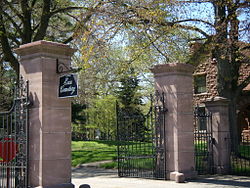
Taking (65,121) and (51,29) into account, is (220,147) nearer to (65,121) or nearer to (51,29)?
(65,121)

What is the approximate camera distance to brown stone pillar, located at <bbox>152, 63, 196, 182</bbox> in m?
12.3

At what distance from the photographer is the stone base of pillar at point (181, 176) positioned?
11.8 meters

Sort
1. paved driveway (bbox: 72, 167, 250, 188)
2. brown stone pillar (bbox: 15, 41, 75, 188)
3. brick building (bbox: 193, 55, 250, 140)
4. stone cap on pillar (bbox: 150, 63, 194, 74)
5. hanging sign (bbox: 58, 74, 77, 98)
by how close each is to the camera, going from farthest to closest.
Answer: brick building (bbox: 193, 55, 250, 140) < stone cap on pillar (bbox: 150, 63, 194, 74) < paved driveway (bbox: 72, 167, 250, 188) < brown stone pillar (bbox: 15, 41, 75, 188) < hanging sign (bbox: 58, 74, 77, 98)

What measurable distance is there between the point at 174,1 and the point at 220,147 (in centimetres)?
593

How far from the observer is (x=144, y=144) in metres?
13.5

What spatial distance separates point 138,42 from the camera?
56.3 feet

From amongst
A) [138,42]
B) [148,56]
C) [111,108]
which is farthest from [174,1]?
[111,108]

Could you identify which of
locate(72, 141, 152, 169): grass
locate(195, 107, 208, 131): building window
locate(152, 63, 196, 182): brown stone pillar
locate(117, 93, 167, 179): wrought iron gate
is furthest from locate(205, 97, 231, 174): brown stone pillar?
locate(72, 141, 152, 169): grass

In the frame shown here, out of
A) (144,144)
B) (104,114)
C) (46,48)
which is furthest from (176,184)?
(104,114)

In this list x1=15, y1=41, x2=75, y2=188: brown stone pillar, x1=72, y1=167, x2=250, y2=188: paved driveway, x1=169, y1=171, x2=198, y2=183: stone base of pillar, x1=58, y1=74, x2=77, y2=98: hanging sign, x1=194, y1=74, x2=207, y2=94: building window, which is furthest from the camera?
x1=194, y1=74, x2=207, y2=94: building window

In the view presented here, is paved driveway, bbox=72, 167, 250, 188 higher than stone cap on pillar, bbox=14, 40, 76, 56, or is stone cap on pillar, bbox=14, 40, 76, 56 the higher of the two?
stone cap on pillar, bbox=14, 40, 76, 56

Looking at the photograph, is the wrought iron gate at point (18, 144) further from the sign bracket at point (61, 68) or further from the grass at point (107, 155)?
the grass at point (107, 155)

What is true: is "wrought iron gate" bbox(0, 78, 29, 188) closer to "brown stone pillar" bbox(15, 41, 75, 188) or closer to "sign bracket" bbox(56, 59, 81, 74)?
"brown stone pillar" bbox(15, 41, 75, 188)

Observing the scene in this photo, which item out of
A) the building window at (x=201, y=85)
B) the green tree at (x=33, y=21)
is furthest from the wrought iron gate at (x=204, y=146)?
the building window at (x=201, y=85)
